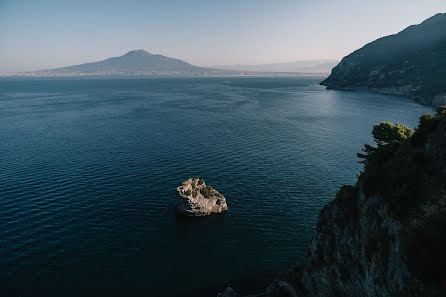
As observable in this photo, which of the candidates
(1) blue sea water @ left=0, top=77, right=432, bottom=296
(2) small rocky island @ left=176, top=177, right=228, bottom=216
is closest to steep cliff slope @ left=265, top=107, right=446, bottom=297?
(1) blue sea water @ left=0, top=77, right=432, bottom=296

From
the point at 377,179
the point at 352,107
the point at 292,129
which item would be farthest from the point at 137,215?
the point at 352,107

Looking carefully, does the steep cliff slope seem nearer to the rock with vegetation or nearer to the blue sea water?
the rock with vegetation

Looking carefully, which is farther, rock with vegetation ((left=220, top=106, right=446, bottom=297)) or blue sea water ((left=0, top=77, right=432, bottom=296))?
blue sea water ((left=0, top=77, right=432, bottom=296))

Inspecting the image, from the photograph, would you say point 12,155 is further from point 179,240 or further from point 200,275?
point 200,275

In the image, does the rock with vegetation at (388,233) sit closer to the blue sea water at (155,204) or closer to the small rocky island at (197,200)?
the blue sea water at (155,204)

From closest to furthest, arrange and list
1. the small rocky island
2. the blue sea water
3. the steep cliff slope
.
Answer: the steep cliff slope → the blue sea water → the small rocky island

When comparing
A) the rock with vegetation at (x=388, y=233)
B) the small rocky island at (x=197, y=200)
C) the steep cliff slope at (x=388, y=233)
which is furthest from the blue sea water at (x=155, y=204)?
the steep cliff slope at (x=388, y=233)

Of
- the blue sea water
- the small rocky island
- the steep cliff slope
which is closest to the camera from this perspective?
the steep cliff slope

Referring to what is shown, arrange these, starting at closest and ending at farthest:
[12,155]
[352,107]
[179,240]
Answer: [179,240] → [12,155] → [352,107]
